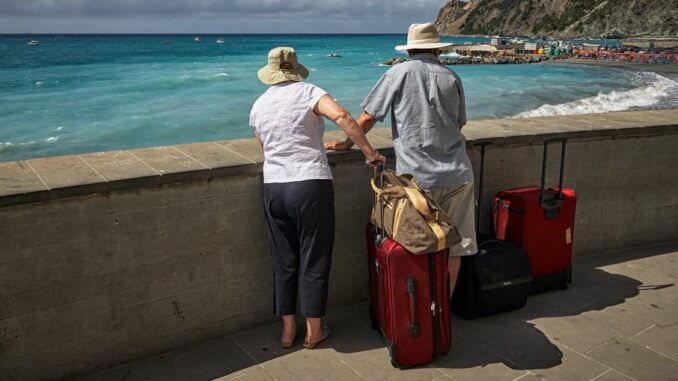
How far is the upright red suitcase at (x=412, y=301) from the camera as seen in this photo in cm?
316

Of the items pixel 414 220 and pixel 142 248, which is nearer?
pixel 414 220

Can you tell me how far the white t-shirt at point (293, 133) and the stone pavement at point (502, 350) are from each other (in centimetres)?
104

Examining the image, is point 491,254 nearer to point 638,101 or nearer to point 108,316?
point 108,316

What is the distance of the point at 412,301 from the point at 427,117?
1019mm

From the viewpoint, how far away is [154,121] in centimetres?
2698

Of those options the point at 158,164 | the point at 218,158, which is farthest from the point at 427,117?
the point at 158,164

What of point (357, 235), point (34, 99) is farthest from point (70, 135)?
point (357, 235)

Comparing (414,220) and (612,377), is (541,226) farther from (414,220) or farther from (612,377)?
(414,220)

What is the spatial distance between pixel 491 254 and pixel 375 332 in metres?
0.88

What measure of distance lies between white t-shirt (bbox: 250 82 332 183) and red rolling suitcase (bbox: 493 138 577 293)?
1.55 metres

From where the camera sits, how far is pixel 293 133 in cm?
319

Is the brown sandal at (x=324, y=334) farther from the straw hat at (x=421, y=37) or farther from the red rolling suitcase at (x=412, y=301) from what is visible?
the straw hat at (x=421, y=37)

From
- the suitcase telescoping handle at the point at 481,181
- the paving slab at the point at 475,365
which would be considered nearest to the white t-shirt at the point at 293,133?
the paving slab at the point at 475,365

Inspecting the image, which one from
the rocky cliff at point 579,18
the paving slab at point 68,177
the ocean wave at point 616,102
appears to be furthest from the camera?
the rocky cliff at point 579,18
